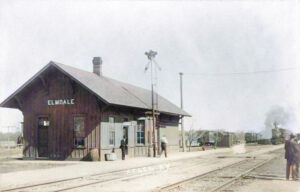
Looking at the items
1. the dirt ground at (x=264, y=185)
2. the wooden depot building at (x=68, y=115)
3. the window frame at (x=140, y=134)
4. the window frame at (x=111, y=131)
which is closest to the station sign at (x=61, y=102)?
the wooden depot building at (x=68, y=115)

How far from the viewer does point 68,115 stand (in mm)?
21953

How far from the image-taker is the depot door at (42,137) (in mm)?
22438

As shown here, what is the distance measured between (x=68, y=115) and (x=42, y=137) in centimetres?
236

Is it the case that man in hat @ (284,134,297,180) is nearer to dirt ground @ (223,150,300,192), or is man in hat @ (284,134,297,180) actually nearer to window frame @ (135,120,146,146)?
dirt ground @ (223,150,300,192)

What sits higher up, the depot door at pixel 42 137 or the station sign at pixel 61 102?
the station sign at pixel 61 102

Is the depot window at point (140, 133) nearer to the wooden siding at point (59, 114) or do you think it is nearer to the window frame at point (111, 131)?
the window frame at point (111, 131)

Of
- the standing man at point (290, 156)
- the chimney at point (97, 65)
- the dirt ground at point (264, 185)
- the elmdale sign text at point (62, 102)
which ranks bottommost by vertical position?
the dirt ground at point (264, 185)

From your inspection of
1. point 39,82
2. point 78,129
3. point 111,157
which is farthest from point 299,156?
point 39,82

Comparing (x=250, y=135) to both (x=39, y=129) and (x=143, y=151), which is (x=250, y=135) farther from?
(x=39, y=129)

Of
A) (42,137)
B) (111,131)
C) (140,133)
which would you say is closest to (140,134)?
(140,133)

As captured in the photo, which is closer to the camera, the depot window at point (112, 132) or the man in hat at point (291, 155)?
the man in hat at point (291, 155)

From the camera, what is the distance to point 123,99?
24016 millimetres

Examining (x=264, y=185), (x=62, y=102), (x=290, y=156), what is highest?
(x=62, y=102)

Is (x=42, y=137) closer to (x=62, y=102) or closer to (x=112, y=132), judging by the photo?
(x=62, y=102)
